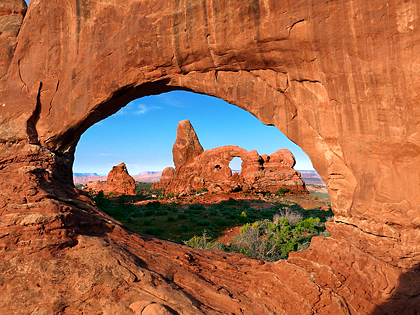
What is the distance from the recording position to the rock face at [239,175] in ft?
100

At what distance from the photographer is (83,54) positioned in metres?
7.08

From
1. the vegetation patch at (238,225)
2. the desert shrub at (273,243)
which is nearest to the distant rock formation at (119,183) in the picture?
the vegetation patch at (238,225)

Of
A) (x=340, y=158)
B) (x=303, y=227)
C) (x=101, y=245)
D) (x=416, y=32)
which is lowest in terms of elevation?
(x=303, y=227)

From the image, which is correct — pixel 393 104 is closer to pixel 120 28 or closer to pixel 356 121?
pixel 356 121

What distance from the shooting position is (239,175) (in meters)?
31.5

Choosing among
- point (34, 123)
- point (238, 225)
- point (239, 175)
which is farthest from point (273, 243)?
point (239, 175)

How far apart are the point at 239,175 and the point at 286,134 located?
26103 mm

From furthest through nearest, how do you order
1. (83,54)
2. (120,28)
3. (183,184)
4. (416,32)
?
(183,184)
(83,54)
(120,28)
(416,32)

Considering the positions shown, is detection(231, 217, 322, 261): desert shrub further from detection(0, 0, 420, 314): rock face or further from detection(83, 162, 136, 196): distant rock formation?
detection(83, 162, 136, 196): distant rock formation

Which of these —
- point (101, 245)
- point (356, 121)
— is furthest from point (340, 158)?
point (101, 245)

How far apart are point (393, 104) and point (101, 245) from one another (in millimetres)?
5925

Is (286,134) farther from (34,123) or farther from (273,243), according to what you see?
(34,123)

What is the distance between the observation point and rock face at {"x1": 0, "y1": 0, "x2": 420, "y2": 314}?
4.05 m

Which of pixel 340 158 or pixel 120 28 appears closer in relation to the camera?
pixel 340 158
